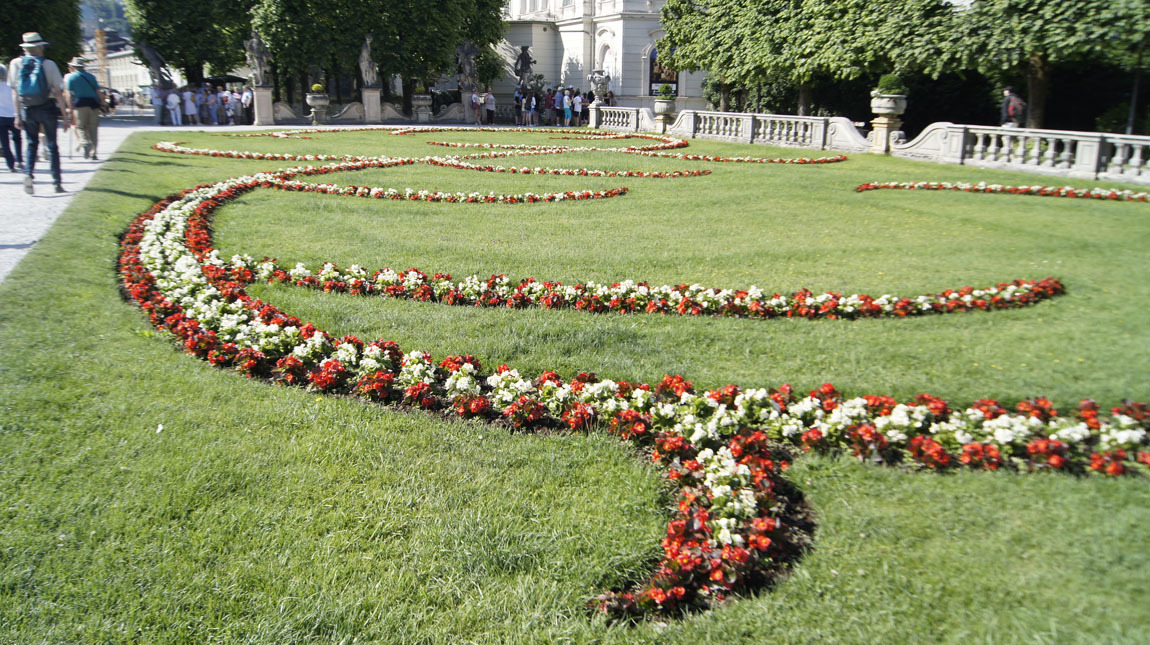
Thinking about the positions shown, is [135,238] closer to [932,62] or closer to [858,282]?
[858,282]

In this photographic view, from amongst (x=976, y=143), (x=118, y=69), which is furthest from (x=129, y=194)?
(x=118, y=69)

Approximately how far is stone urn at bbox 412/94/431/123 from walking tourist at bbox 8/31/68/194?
28520 mm

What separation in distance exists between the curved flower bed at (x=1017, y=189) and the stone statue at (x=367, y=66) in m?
29.6

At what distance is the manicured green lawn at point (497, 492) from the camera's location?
2.76 metres

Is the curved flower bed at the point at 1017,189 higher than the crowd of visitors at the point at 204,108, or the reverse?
the crowd of visitors at the point at 204,108

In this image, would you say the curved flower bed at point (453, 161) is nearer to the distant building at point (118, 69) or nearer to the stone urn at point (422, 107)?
the stone urn at point (422, 107)

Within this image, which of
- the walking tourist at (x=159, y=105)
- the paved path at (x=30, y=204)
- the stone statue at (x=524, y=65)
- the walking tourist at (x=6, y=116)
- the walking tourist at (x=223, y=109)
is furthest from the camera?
the stone statue at (x=524, y=65)

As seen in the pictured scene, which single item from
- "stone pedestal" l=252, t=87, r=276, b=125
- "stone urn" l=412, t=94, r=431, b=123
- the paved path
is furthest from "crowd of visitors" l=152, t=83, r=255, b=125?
the paved path

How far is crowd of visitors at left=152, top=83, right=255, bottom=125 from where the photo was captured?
3425 cm

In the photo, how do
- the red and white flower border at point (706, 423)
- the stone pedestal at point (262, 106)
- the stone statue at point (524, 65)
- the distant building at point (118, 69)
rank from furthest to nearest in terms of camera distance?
the distant building at point (118, 69) → the stone statue at point (524, 65) → the stone pedestal at point (262, 106) → the red and white flower border at point (706, 423)

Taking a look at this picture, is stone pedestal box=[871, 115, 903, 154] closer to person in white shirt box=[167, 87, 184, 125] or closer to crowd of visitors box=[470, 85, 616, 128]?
crowd of visitors box=[470, 85, 616, 128]

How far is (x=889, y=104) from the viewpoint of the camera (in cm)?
1933

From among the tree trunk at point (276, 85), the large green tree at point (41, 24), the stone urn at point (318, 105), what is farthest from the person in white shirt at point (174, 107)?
the tree trunk at point (276, 85)

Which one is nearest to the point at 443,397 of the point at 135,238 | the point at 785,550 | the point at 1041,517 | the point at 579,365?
the point at 579,365
